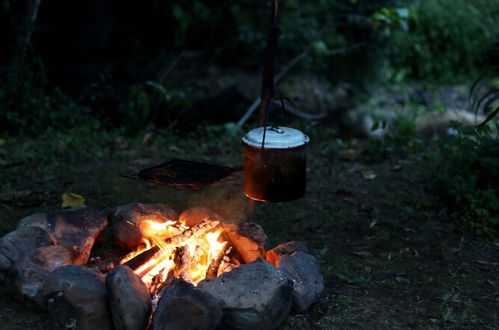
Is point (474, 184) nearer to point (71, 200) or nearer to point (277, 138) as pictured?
point (277, 138)

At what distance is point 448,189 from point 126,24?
5630mm

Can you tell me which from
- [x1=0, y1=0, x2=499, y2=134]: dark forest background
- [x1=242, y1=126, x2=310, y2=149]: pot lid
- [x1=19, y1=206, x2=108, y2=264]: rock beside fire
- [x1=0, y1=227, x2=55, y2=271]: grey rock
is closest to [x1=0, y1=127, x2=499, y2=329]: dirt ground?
[x1=0, y1=227, x2=55, y2=271]: grey rock

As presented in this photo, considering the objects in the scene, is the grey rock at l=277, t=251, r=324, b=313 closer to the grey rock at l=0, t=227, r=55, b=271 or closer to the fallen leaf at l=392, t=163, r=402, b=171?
the grey rock at l=0, t=227, r=55, b=271

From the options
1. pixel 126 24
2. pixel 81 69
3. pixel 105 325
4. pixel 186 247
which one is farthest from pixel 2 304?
pixel 126 24

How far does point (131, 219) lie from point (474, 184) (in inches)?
105

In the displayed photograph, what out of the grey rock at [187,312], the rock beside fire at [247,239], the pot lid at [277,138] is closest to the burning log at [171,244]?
the rock beside fire at [247,239]

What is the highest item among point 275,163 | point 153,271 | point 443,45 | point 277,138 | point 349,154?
point 277,138

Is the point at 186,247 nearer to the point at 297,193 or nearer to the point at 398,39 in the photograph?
the point at 297,193

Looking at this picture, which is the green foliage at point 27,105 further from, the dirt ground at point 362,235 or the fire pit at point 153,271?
the fire pit at point 153,271

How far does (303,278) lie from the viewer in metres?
3.34

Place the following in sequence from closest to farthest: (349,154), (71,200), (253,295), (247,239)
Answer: (253,295) < (247,239) < (71,200) < (349,154)

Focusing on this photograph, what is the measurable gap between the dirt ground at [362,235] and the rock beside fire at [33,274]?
0.08 metres

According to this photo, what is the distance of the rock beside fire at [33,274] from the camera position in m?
3.25

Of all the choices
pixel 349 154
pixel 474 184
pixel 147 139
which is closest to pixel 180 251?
pixel 474 184
